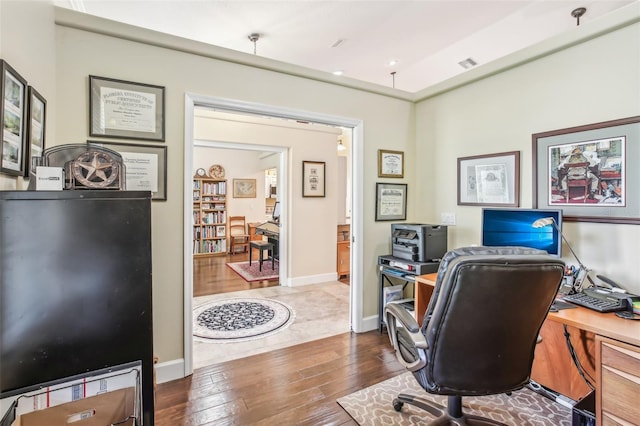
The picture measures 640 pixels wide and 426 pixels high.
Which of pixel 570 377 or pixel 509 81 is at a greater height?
pixel 509 81

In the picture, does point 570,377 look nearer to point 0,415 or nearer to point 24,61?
point 0,415

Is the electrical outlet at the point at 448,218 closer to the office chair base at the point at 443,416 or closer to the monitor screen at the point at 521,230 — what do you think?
the monitor screen at the point at 521,230

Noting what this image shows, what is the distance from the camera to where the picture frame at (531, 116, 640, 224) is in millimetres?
1924

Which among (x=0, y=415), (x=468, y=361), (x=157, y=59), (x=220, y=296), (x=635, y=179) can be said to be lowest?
(x=220, y=296)

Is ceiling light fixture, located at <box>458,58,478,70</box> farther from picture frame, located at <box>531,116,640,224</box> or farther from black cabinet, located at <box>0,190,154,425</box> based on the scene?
black cabinet, located at <box>0,190,154,425</box>

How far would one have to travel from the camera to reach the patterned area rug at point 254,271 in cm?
525

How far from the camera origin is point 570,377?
6.65ft

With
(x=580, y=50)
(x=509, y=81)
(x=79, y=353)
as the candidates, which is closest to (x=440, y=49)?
(x=509, y=81)

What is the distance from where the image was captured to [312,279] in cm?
494

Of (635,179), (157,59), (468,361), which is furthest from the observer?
(157,59)

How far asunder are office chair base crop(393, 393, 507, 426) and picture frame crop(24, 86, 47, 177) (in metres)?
2.40

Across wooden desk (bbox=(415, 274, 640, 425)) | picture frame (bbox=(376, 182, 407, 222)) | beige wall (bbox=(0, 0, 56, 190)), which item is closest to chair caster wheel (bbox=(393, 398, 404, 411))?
wooden desk (bbox=(415, 274, 640, 425))

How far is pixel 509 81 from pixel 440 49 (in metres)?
1.35

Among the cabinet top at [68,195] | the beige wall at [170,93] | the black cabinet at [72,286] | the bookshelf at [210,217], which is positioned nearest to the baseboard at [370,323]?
the beige wall at [170,93]
